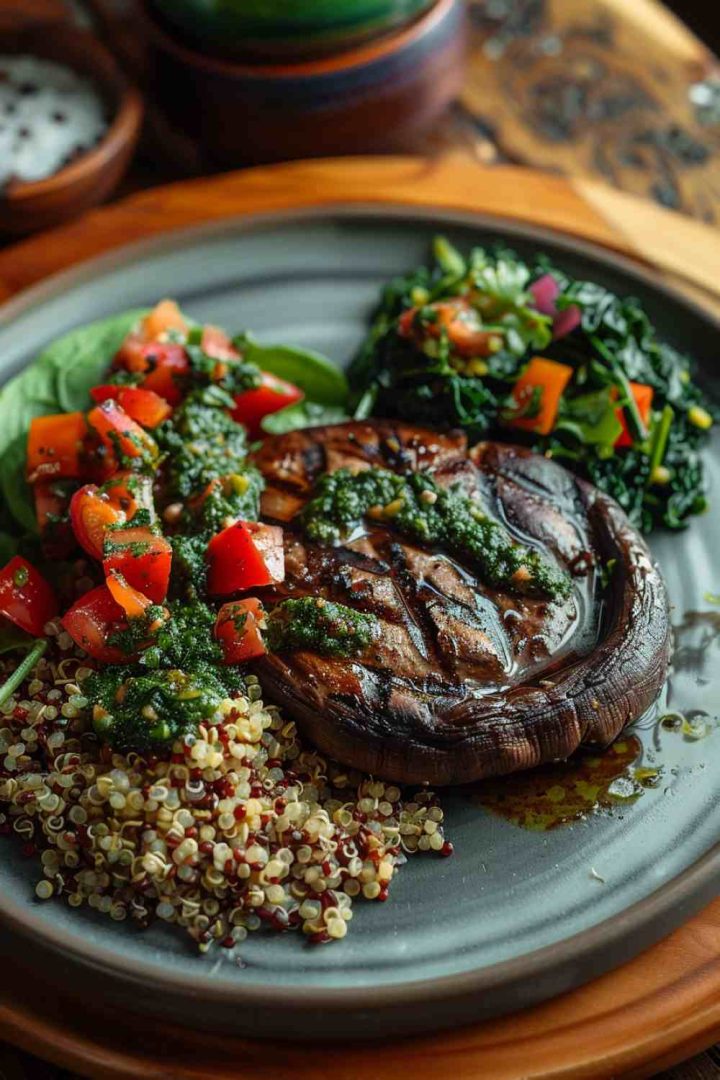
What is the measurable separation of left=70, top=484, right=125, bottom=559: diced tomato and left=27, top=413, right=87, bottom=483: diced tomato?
0.37 meters

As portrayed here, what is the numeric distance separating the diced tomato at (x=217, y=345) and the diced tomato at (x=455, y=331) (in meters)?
0.86

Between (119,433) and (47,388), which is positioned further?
(47,388)

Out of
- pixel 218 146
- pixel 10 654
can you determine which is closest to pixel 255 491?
pixel 10 654

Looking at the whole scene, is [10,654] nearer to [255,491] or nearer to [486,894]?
[255,491]

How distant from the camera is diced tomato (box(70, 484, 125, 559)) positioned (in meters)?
4.58

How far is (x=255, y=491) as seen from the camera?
4789 millimetres

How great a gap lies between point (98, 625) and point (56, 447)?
1.06 meters

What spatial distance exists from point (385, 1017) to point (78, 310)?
13.1ft

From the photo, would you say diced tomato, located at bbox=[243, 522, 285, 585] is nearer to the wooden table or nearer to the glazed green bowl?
the glazed green bowl

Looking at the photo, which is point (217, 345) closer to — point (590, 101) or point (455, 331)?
point (455, 331)

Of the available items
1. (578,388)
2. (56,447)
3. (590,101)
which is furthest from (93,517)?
(590,101)

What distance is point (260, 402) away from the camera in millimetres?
5465

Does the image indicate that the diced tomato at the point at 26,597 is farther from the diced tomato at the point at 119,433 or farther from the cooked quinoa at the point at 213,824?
the diced tomato at the point at 119,433

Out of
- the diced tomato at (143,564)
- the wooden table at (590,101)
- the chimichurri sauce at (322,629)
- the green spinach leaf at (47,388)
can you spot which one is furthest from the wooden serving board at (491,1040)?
the wooden table at (590,101)
